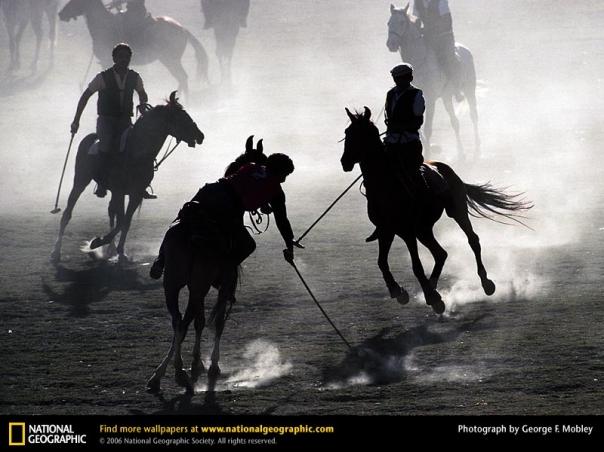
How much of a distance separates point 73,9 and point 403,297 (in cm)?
2178

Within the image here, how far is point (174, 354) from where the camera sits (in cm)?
1092

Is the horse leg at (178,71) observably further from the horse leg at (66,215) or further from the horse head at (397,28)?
the horse leg at (66,215)

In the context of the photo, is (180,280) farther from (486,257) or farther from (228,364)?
(486,257)

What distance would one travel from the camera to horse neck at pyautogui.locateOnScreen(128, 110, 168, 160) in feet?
53.1

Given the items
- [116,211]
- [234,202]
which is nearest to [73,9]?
[116,211]

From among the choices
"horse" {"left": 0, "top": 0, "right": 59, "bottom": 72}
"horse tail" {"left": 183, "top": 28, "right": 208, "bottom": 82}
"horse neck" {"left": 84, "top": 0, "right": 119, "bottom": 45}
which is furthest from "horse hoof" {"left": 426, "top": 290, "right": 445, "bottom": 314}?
"horse" {"left": 0, "top": 0, "right": 59, "bottom": 72}

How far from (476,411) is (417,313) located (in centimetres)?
395

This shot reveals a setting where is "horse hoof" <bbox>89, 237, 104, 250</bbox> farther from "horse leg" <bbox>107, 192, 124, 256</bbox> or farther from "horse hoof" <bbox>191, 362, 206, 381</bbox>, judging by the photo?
"horse hoof" <bbox>191, 362, 206, 381</bbox>

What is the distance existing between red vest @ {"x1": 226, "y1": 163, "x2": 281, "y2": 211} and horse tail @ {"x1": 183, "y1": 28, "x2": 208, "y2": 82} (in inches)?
994

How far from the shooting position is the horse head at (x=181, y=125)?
15938mm

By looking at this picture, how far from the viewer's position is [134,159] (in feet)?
55.2

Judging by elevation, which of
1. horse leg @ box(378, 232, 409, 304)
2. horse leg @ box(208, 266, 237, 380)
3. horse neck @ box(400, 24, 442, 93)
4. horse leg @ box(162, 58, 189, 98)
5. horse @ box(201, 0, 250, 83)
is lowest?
horse leg @ box(208, 266, 237, 380)

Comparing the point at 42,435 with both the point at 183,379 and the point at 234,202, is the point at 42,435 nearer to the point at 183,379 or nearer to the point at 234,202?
the point at 183,379

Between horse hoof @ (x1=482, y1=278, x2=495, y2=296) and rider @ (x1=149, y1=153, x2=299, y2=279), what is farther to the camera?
horse hoof @ (x1=482, y1=278, x2=495, y2=296)
